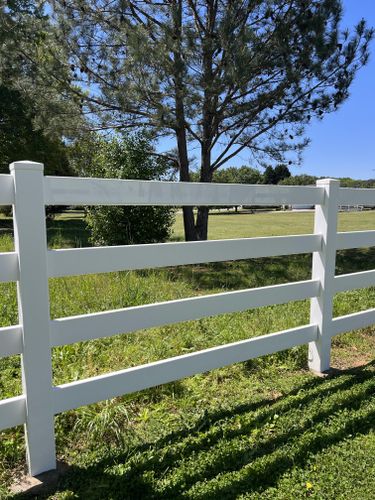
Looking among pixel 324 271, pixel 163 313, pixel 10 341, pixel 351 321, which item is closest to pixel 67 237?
pixel 351 321

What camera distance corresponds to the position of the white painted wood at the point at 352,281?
3660 millimetres

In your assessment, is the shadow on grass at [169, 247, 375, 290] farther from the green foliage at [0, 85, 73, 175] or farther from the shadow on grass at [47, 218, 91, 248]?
the green foliage at [0, 85, 73, 175]

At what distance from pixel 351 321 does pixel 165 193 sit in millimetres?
2282

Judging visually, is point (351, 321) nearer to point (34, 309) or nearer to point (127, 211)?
point (34, 309)

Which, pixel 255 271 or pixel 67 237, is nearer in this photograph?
pixel 255 271

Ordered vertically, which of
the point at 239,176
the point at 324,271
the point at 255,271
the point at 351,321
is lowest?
the point at 255,271

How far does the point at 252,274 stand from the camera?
293 inches

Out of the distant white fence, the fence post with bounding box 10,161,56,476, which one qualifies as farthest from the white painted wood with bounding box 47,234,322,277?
the fence post with bounding box 10,161,56,476

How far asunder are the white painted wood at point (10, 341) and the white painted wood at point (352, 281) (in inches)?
101

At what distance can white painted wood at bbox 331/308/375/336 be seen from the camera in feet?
12.2

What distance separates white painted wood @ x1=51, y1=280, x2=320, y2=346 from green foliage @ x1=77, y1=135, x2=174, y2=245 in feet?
17.9

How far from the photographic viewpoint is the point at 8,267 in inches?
81.6

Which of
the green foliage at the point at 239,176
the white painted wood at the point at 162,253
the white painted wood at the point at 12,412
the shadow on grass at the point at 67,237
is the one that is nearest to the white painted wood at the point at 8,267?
the white painted wood at the point at 162,253

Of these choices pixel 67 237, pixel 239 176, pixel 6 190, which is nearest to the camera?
pixel 6 190
